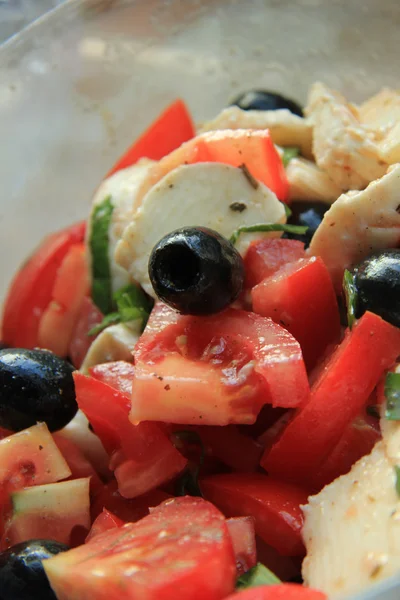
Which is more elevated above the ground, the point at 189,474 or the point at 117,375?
the point at 117,375

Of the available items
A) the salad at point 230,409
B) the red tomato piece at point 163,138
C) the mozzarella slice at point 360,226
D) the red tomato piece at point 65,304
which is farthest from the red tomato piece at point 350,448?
the red tomato piece at point 163,138

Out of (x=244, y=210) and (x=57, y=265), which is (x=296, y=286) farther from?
(x=57, y=265)

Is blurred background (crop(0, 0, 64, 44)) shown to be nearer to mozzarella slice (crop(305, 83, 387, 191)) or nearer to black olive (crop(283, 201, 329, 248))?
mozzarella slice (crop(305, 83, 387, 191))

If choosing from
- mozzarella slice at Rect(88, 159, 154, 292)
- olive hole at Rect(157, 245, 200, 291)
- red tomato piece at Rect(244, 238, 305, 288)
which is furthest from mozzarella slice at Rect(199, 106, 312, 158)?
olive hole at Rect(157, 245, 200, 291)

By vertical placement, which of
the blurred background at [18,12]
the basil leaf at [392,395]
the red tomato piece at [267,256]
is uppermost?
the blurred background at [18,12]

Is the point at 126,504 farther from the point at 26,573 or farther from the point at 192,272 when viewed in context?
the point at 192,272

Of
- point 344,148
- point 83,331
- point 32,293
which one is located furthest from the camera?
point 32,293

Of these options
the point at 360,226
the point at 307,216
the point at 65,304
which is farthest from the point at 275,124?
the point at 65,304

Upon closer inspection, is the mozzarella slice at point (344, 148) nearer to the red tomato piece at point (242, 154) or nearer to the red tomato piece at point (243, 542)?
the red tomato piece at point (242, 154)
